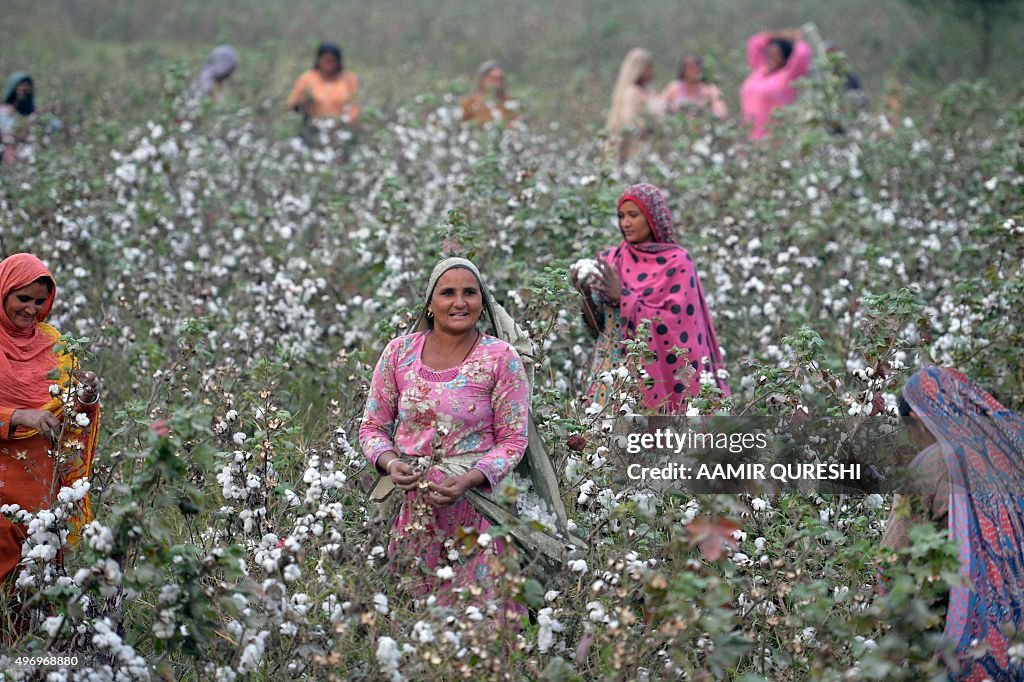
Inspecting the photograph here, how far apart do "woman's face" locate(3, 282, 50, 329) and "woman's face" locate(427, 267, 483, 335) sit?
1.38m

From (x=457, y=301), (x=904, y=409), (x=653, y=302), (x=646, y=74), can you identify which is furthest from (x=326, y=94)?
(x=904, y=409)

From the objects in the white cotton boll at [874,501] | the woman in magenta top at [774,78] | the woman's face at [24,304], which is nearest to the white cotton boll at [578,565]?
the white cotton boll at [874,501]

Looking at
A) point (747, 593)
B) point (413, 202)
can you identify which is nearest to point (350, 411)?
point (747, 593)

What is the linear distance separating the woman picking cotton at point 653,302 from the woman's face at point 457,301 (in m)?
1.34

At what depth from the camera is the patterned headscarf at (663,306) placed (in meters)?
5.07

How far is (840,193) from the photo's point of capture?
7.85 m

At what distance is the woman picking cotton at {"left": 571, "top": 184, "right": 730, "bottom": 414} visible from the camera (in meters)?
5.05

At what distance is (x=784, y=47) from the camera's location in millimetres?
11023

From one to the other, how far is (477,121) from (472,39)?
A: 839 centimetres

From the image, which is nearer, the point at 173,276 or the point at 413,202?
the point at 173,276

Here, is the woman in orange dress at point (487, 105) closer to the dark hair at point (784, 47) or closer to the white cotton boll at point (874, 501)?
the dark hair at point (784, 47)

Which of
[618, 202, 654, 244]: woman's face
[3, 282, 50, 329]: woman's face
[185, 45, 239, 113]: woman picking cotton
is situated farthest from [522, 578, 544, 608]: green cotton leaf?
[185, 45, 239, 113]: woman picking cotton

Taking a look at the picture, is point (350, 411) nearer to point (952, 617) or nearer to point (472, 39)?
point (952, 617)

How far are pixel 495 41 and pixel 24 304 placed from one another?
14.2 metres
